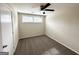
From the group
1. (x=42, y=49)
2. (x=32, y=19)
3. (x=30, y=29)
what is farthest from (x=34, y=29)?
(x=42, y=49)

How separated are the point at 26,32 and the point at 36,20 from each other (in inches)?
59.9

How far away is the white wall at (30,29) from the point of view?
6.26 m

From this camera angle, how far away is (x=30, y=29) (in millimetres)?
6941

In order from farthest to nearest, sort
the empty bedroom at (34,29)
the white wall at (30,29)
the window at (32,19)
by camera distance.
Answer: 1. the window at (32,19)
2. the white wall at (30,29)
3. the empty bedroom at (34,29)

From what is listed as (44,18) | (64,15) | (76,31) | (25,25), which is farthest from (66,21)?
(44,18)

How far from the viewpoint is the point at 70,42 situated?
3.85 metres

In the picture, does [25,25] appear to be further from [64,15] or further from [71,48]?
[71,48]

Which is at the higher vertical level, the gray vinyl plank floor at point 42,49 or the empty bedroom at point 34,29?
the empty bedroom at point 34,29

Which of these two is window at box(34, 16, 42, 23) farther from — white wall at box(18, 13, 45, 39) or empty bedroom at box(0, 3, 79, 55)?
white wall at box(18, 13, 45, 39)

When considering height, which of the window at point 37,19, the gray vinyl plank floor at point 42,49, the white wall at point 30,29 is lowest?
the gray vinyl plank floor at point 42,49

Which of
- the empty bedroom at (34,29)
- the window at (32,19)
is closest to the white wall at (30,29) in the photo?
the empty bedroom at (34,29)

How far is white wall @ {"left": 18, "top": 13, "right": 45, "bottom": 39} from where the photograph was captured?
6.26 m

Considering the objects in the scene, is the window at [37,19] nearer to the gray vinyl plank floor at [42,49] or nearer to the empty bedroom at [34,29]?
the empty bedroom at [34,29]

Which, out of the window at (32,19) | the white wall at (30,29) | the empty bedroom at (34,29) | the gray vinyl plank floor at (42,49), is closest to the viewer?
the empty bedroom at (34,29)
